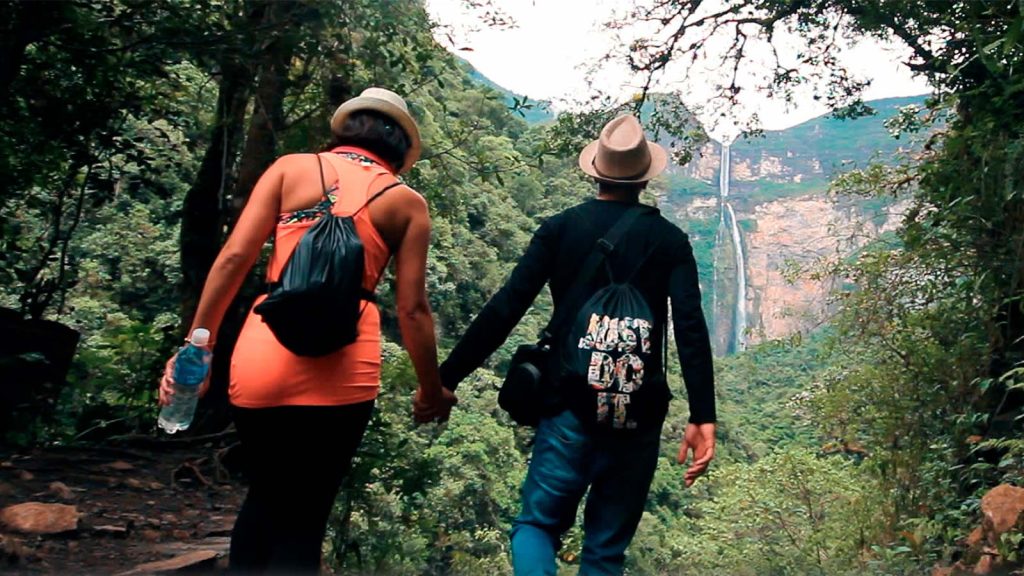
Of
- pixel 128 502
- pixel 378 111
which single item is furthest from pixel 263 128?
pixel 378 111

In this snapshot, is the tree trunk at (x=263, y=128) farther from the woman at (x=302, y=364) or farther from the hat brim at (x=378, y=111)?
the woman at (x=302, y=364)

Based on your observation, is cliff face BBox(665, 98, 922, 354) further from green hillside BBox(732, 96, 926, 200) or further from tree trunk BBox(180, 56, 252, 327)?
tree trunk BBox(180, 56, 252, 327)

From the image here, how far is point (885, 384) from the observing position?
30.3 ft

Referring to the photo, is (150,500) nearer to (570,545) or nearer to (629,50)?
(629,50)

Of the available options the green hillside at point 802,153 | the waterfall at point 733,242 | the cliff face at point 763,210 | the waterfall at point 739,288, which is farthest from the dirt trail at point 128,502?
the green hillside at point 802,153

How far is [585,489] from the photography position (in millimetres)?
2654

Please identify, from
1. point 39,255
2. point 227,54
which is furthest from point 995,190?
point 39,255

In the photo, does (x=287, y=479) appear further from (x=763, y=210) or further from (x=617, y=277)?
(x=763, y=210)

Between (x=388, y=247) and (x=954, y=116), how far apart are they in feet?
24.1

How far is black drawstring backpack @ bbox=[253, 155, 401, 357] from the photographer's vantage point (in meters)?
2.22

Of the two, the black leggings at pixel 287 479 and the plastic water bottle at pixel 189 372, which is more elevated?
the plastic water bottle at pixel 189 372

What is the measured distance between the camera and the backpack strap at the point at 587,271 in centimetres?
271

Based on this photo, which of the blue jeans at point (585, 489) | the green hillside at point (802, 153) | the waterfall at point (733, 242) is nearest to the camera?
the blue jeans at point (585, 489)

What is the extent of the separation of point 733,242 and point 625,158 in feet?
286
